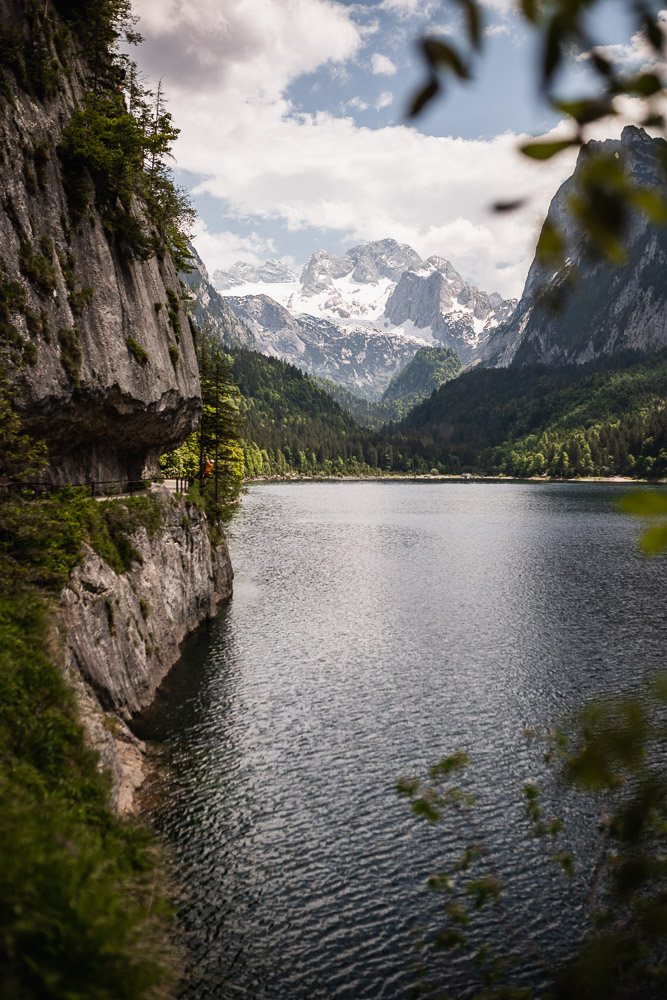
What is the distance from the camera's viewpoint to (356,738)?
2409cm

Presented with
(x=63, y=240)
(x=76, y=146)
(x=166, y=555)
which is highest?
(x=76, y=146)

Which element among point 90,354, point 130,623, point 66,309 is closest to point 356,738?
point 130,623

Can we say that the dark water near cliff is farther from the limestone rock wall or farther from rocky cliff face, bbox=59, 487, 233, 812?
the limestone rock wall

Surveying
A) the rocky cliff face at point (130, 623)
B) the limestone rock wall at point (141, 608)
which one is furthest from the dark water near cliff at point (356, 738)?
the limestone rock wall at point (141, 608)

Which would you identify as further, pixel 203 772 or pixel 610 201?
pixel 203 772

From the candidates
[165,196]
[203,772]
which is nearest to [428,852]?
[203,772]

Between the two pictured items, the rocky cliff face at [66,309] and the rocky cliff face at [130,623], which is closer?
the rocky cliff face at [130,623]

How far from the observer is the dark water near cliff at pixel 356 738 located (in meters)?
14.3

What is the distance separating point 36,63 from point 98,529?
17.4m

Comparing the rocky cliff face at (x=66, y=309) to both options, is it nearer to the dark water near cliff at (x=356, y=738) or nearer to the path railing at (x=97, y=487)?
the path railing at (x=97, y=487)

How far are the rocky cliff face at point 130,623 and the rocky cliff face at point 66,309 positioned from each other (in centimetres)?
500

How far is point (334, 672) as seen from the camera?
1243 inches

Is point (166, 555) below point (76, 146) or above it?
below

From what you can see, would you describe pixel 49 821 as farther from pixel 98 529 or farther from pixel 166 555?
pixel 166 555
